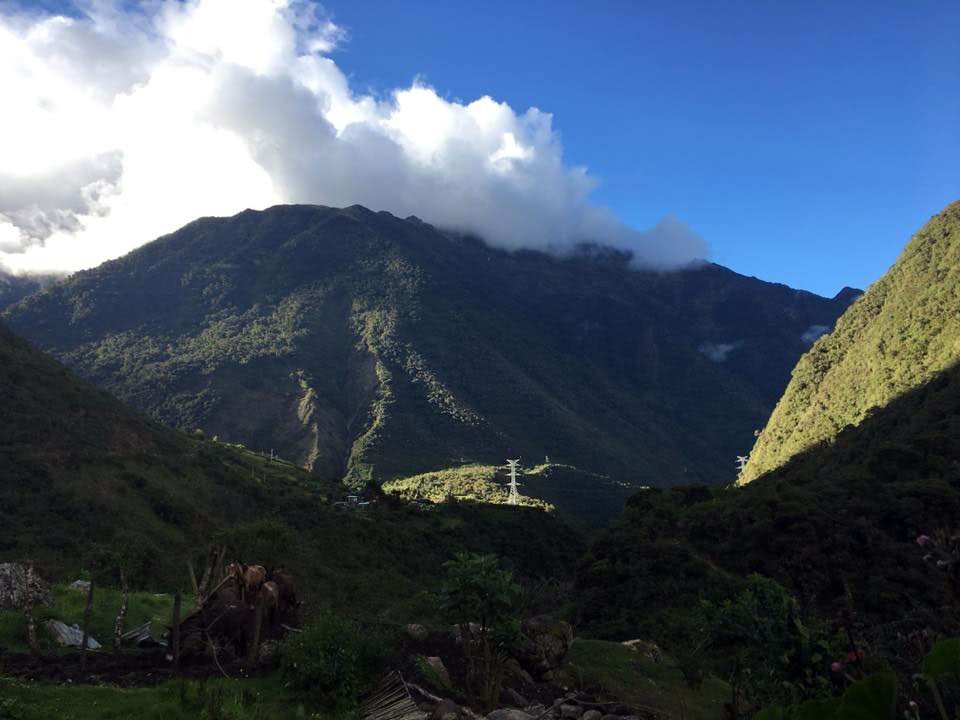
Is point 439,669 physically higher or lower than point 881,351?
lower

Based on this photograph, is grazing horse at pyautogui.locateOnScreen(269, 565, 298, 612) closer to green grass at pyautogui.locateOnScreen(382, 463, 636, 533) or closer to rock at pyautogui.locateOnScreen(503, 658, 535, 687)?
rock at pyautogui.locateOnScreen(503, 658, 535, 687)

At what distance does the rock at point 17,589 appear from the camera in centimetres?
1437

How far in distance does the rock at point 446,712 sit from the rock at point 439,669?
71.9 inches

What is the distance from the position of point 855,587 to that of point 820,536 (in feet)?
11.5

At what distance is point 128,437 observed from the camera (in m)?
46.8

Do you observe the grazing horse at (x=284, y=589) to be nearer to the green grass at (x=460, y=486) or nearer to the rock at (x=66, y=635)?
the rock at (x=66, y=635)

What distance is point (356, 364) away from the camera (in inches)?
5212

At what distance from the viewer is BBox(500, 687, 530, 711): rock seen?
38.8ft

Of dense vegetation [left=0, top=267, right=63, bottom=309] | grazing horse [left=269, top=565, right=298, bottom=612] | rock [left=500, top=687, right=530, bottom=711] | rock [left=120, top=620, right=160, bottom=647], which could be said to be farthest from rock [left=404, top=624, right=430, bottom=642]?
dense vegetation [left=0, top=267, right=63, bottom=309]

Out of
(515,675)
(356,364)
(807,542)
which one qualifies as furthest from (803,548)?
(356,364)

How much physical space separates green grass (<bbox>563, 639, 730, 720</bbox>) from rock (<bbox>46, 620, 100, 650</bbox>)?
9952 millimetres

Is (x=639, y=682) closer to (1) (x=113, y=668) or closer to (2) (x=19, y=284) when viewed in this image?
(1) (x=113, y=668)

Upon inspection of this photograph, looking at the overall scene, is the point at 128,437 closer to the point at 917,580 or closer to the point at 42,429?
the point at 42,429

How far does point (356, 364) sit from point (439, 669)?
12277 centimetres
